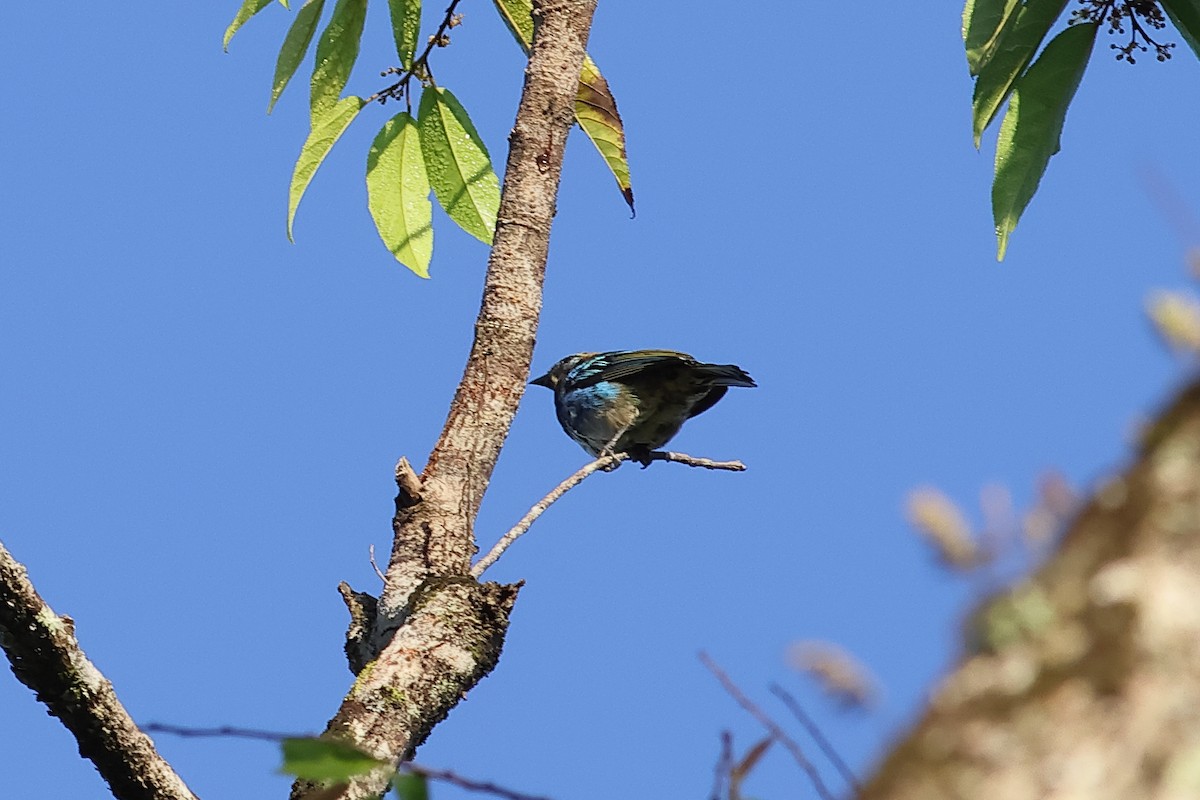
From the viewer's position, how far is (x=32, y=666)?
284 cm

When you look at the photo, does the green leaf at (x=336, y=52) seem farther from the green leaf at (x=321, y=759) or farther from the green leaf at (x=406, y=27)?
the green leaf at (x=321, y=759)

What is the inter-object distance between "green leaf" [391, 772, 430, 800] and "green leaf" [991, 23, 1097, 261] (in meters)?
2.30

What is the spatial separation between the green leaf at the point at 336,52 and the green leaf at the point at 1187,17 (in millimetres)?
2390

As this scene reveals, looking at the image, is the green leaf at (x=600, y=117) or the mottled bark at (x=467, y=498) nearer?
the mottled bark at (x=467, y=498)

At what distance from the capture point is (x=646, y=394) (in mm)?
8016

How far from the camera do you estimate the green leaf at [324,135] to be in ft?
14.4

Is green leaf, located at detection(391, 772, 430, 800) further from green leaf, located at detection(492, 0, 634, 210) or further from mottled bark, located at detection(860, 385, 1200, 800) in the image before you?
green leaf, located at detection(492, 0, 634, 210)

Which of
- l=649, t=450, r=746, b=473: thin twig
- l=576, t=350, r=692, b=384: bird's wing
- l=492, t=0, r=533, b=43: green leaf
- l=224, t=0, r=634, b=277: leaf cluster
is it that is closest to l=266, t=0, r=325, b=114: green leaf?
l=224, t=0, r=634, b=277: leaf cluster

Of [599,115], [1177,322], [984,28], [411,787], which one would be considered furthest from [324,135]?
[1177,322]

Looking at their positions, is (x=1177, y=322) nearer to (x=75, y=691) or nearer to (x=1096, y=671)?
(x=1096, y=671)

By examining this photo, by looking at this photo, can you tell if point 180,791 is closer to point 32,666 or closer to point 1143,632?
point 32,666

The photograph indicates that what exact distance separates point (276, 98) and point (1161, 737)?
401 cm

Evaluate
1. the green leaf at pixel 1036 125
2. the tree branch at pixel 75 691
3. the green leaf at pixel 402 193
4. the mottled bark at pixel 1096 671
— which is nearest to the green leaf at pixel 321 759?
the mottled bark at pixel 1096 671

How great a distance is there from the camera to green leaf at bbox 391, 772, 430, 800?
1.68 metres
